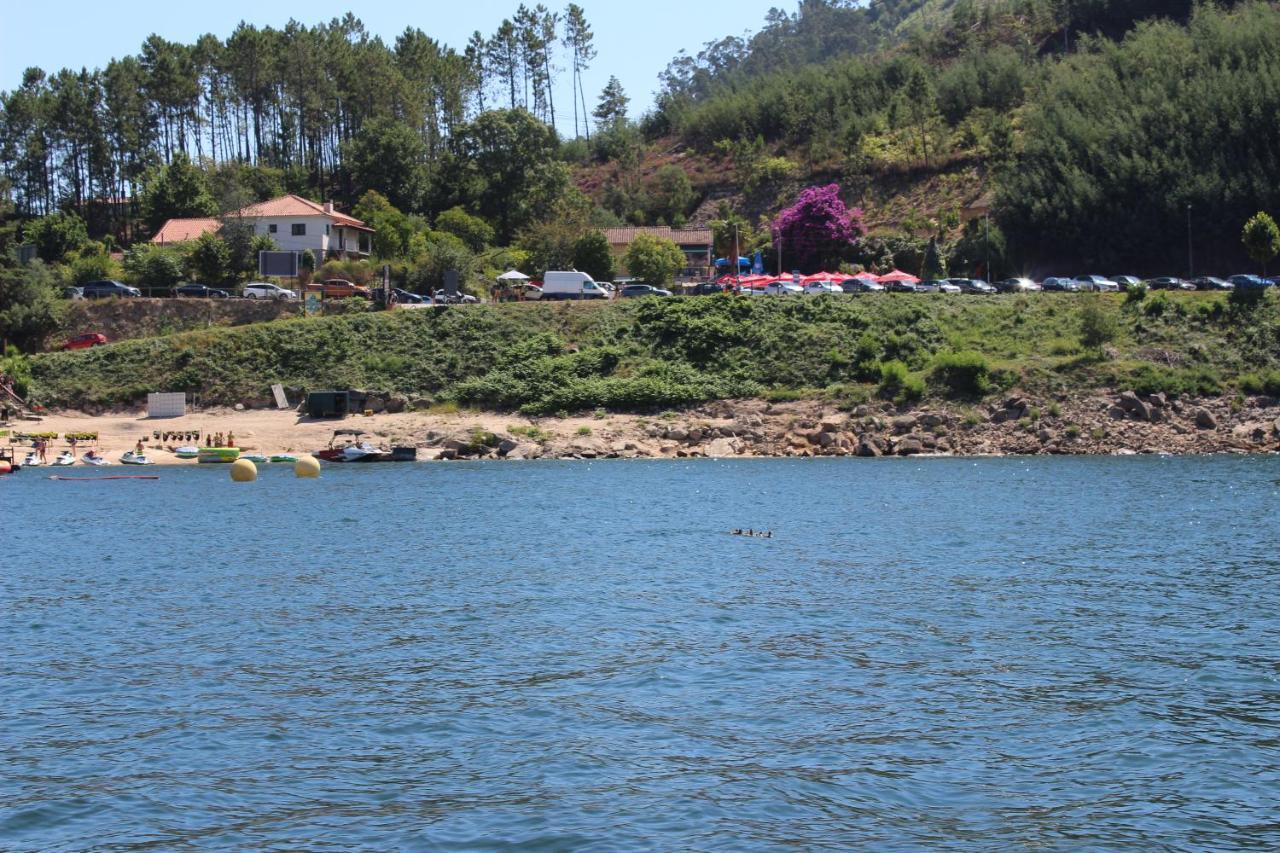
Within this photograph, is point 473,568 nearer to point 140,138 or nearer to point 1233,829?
point 1233,829

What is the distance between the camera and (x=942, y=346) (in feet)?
258

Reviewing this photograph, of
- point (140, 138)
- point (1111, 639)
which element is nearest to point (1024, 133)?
point (140, 138)

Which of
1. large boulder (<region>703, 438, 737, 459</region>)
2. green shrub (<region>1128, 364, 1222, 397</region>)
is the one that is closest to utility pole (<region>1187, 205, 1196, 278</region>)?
green shrub (<region>1128, 364, 1222, 397</region>)

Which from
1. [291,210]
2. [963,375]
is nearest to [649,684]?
[963,375]

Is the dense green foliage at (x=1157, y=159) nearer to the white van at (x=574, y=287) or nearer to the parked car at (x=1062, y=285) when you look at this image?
the parked car at (x=1062, y=285)

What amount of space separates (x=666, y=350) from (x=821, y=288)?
12945mm

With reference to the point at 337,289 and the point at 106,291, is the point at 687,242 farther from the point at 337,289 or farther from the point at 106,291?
the point at 106,291

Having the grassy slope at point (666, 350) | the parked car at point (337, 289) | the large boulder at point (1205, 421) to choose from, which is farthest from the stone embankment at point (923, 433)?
the parked car at point (337, 289)

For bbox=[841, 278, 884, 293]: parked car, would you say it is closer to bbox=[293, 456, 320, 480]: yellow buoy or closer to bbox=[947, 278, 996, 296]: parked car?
bbox=[947, 278, 996, 296]: parked car

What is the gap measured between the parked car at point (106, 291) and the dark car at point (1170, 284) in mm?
67325

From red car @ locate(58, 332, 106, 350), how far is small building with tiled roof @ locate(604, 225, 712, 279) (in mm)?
40594

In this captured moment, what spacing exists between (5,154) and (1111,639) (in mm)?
124803

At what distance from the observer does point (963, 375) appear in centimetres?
7456

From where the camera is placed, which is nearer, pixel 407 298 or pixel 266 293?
pixel 266 293
